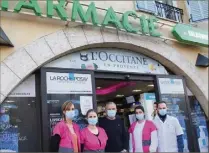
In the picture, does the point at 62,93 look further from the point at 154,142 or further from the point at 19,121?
the point at 154,142

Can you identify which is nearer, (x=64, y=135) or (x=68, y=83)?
(x=64, y=135)

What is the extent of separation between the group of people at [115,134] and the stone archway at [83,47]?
1.27m

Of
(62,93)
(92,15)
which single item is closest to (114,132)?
(62,93)

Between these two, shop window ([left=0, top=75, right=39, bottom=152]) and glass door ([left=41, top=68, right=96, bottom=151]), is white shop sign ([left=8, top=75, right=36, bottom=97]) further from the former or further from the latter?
glass door ([left=41, top=68, right=96, bottom=151])

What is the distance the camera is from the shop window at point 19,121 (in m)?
5.67

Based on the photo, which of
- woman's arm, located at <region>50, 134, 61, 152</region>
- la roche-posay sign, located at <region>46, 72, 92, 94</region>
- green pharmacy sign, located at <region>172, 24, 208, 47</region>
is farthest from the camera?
green pharmacy sign, located at <region>172, 24, 208, 47</region>

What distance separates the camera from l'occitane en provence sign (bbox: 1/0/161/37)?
6008 millimetres

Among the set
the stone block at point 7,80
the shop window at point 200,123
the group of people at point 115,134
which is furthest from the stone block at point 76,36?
the shop window at point 200,123

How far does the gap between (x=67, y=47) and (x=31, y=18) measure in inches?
36.3

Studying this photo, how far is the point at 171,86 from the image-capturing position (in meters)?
8.17

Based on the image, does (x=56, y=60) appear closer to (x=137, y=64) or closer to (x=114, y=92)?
(x=137, y=64)

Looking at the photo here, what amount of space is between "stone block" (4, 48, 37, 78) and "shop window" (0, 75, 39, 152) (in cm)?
32

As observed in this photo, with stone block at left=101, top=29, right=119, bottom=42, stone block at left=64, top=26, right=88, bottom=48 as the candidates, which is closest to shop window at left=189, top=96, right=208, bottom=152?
stone block at left=101, top=29, right=119, bottom=42

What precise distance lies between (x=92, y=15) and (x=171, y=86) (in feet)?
9.57
